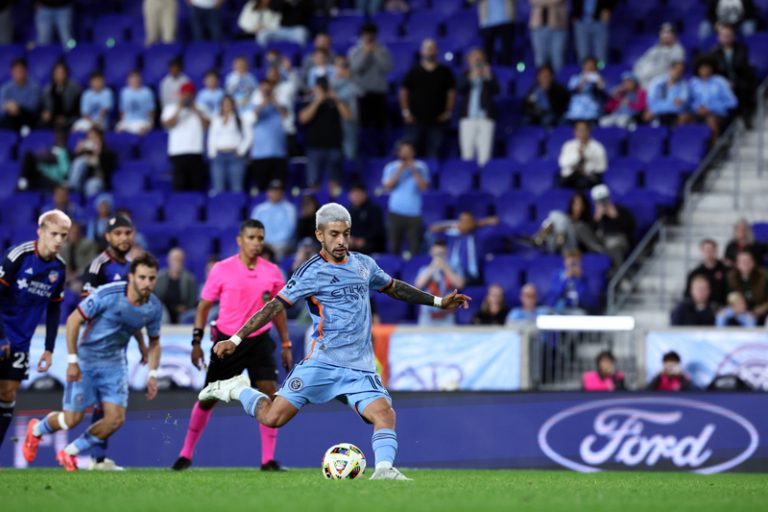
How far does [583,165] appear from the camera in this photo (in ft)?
70.1

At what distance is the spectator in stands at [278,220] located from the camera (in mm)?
21359

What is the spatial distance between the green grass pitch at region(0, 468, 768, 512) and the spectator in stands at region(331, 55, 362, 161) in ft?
37.7

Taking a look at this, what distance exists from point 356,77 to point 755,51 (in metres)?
6.71

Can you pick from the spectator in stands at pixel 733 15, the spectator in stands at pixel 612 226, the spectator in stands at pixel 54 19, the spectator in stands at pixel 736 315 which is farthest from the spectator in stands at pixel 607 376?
the spectator in stands at pixel 54 19

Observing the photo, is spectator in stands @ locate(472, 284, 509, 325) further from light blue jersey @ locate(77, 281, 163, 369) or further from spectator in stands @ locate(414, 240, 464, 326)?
light blue jersey @ locate(77, 281, 163, 369)

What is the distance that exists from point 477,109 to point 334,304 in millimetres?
12234

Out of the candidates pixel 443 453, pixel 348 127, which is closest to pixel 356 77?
pixel 348 127

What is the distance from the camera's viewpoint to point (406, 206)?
2112cm

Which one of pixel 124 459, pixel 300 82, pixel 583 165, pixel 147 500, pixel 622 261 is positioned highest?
pixel 300 82

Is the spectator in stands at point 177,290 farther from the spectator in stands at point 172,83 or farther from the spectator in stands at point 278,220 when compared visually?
the spectator in stands at point 172,83

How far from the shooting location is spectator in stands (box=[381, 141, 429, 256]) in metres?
21.1

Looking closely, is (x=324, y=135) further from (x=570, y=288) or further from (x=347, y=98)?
(x=570, y=288)

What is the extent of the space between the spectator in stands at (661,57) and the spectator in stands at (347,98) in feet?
15.6

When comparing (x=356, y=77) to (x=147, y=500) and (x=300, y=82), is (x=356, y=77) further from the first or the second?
(x=147, y=500)
